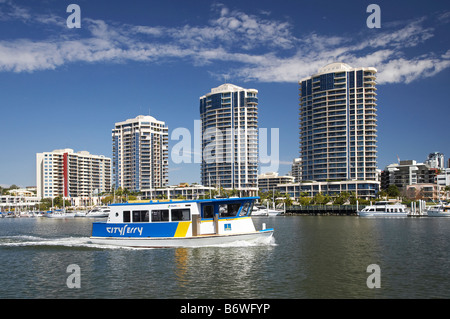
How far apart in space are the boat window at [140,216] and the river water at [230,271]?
269cm

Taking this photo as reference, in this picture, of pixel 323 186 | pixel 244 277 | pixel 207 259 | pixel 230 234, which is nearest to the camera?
pixel 244 277

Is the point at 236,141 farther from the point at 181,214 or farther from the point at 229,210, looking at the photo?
the point at 181,214

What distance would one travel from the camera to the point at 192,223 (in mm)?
37031

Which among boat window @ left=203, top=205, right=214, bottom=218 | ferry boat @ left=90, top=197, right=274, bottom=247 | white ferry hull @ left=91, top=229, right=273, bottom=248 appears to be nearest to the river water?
white ferry hull @ left=91, top=229, right=273, bottom=248

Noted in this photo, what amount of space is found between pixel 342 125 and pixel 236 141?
49.6 metres

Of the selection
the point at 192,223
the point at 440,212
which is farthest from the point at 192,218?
the point at 440,212

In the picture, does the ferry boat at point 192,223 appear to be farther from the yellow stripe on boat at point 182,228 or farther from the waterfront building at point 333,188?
the waterfront building at point 333,188

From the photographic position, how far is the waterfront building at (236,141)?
191 meters

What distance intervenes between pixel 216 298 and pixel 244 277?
4781 mm

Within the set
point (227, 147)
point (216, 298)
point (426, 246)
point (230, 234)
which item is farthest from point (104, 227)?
point (227, 147)

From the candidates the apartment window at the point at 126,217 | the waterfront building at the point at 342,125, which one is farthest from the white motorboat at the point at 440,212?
the apartment window at the point at 126,217

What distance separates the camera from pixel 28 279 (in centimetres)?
2691
